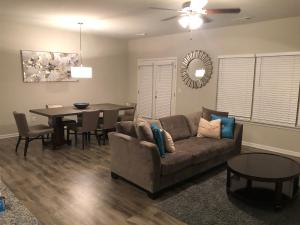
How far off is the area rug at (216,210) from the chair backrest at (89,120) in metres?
2.56

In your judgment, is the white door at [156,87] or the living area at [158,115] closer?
the living area at [158,115]

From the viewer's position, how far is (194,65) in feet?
21.3

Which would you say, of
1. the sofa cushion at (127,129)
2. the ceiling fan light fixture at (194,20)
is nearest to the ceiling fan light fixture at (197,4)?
the ceiling fan light fixture at (194,20)

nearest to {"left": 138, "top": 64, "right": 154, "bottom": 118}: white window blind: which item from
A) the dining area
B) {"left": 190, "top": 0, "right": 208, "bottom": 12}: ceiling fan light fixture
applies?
the dining area

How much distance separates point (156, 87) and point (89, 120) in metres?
3.06

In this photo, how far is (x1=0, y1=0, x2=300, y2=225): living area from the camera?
2973mm

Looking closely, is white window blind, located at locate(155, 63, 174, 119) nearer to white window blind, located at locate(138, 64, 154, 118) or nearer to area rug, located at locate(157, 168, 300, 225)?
white window blind, located at locate(138, 64, 154, 118)

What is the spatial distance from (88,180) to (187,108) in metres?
3.89

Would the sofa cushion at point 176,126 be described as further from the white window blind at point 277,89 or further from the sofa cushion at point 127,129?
the white window blind at point 277,89

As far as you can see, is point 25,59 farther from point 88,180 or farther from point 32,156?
point 88,180

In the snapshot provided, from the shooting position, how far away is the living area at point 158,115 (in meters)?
2.97

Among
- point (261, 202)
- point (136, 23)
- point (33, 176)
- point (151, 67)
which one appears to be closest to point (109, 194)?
point (33, 176)

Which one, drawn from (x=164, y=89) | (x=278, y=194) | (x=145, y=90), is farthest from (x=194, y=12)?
(x=145, y=90)

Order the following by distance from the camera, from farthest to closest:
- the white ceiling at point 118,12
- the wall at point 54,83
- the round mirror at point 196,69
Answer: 1. the round mirror at point 196,69
2. the wall at point 54,83
3. the white ceiling at point 118,12
